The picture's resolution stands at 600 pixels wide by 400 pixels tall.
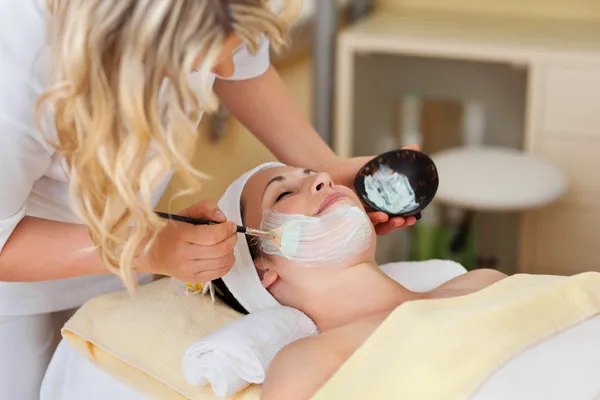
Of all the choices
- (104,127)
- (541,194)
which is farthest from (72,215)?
(541,194)

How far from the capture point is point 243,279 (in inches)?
55.7

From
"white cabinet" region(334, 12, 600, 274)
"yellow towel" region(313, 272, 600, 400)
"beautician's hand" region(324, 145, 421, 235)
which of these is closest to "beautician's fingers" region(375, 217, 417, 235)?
"beautician's hand" region(324, 145, 421, 235)

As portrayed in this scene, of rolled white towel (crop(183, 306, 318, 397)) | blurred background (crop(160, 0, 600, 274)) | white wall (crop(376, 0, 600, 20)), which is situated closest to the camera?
rolled white towel (crop(183, 306, 318, 397))

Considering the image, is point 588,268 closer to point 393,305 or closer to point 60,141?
point 393,305

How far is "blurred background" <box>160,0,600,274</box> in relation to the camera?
102 inches

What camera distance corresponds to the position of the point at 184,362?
1.24 meters

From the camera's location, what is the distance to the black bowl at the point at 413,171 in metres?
1.49

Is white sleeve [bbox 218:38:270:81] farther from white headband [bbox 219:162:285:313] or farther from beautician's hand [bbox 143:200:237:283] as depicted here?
beautician's hand [bbox 143:200:237:283]

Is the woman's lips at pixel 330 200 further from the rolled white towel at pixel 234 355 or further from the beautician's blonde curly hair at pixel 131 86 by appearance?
the beautician's blonde curly hair at pixel 131 86

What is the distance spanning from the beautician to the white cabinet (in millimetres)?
1653

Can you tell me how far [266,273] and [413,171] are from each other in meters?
0.32

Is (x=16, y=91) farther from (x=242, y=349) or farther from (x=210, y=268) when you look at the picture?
(x=242, y=349)

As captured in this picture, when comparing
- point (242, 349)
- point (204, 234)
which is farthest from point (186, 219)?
point (242, 349)

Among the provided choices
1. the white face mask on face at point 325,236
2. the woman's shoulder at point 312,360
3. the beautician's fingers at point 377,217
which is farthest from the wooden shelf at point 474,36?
the woman's shoulder at point 312,360
